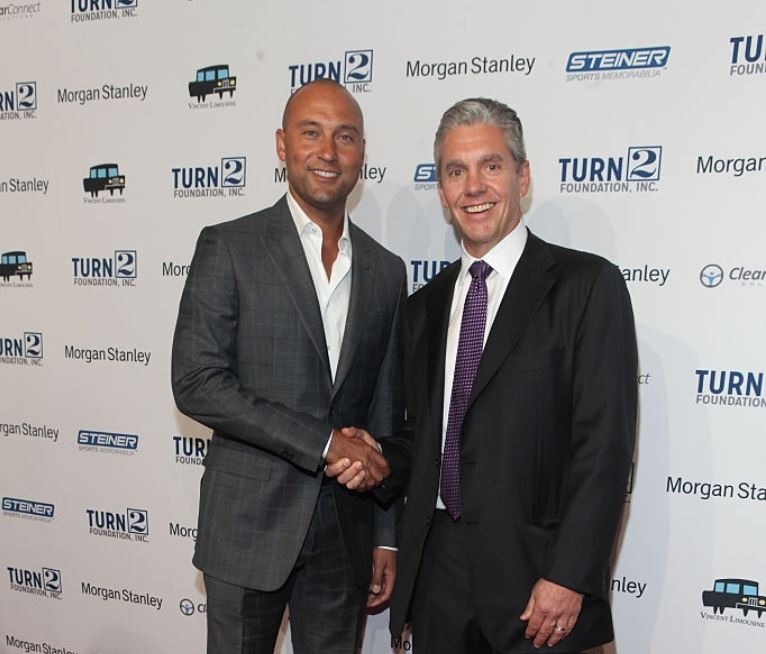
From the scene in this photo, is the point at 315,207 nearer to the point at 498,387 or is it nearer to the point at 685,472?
the point at 498,387

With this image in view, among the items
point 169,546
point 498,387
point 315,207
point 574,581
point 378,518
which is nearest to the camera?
point 574,581

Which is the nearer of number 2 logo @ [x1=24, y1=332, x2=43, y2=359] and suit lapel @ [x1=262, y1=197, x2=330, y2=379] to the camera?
suit lapel @ [x1=262, y1=197, x2=330, y2=379]

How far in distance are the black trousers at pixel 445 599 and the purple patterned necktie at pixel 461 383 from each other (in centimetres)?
9

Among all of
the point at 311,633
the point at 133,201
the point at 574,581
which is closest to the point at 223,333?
the point at 311,633

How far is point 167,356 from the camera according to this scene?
303 centimetres

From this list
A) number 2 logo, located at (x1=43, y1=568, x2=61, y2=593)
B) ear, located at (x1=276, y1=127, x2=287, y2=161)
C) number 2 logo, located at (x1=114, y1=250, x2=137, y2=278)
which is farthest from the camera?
number 2 logo, located at (x1=43, y1=568, x2=61, y2=593)

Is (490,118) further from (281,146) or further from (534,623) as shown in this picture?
(534,623)

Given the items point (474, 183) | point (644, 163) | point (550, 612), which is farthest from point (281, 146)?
point (550, 612)

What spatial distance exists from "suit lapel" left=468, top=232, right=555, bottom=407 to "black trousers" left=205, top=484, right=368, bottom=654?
2.14 feet

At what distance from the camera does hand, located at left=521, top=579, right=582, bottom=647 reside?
1644mm

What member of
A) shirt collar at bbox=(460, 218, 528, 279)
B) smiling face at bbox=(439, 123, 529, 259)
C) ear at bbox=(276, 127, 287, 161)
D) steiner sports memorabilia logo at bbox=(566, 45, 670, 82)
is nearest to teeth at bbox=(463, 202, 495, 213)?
smiling face at bbox=(439, 123, 529, 259)

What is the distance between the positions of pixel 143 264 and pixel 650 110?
2.23 metres

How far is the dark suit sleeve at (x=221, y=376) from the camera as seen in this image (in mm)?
1845

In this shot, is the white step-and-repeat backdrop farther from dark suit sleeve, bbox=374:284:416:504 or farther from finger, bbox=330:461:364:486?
finger, bbox=330:461:364:486
